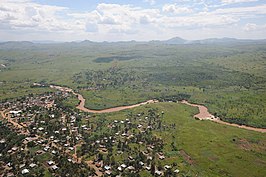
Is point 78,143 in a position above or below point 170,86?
above

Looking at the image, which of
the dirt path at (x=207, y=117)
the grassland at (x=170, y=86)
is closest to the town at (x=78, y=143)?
the dirt path at (x=207, y=117)

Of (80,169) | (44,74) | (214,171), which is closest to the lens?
(80,169)

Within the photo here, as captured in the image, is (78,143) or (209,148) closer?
(78,143)

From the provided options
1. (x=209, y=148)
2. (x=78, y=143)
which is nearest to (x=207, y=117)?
(x=209, y=148)

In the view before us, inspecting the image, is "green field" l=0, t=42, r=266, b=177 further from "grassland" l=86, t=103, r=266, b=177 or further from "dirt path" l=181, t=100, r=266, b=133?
"dirt path" l=181, t=100, r=266, b=133

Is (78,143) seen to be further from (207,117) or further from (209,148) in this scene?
(207,117)

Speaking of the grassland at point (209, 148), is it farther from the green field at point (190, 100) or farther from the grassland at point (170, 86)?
the grassland at point (170, 86)

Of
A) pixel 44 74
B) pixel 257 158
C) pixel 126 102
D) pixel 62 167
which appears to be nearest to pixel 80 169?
pixel 62 167

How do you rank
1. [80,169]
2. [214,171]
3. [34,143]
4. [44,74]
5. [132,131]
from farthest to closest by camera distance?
[44,74], [132,131], [34,143], [214,171], [80,169]

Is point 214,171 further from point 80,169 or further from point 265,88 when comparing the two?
point 265,88

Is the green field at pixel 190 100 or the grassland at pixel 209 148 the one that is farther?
the green field at pixel 190 100

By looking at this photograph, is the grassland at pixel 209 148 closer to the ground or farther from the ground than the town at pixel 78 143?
closer to the ground
